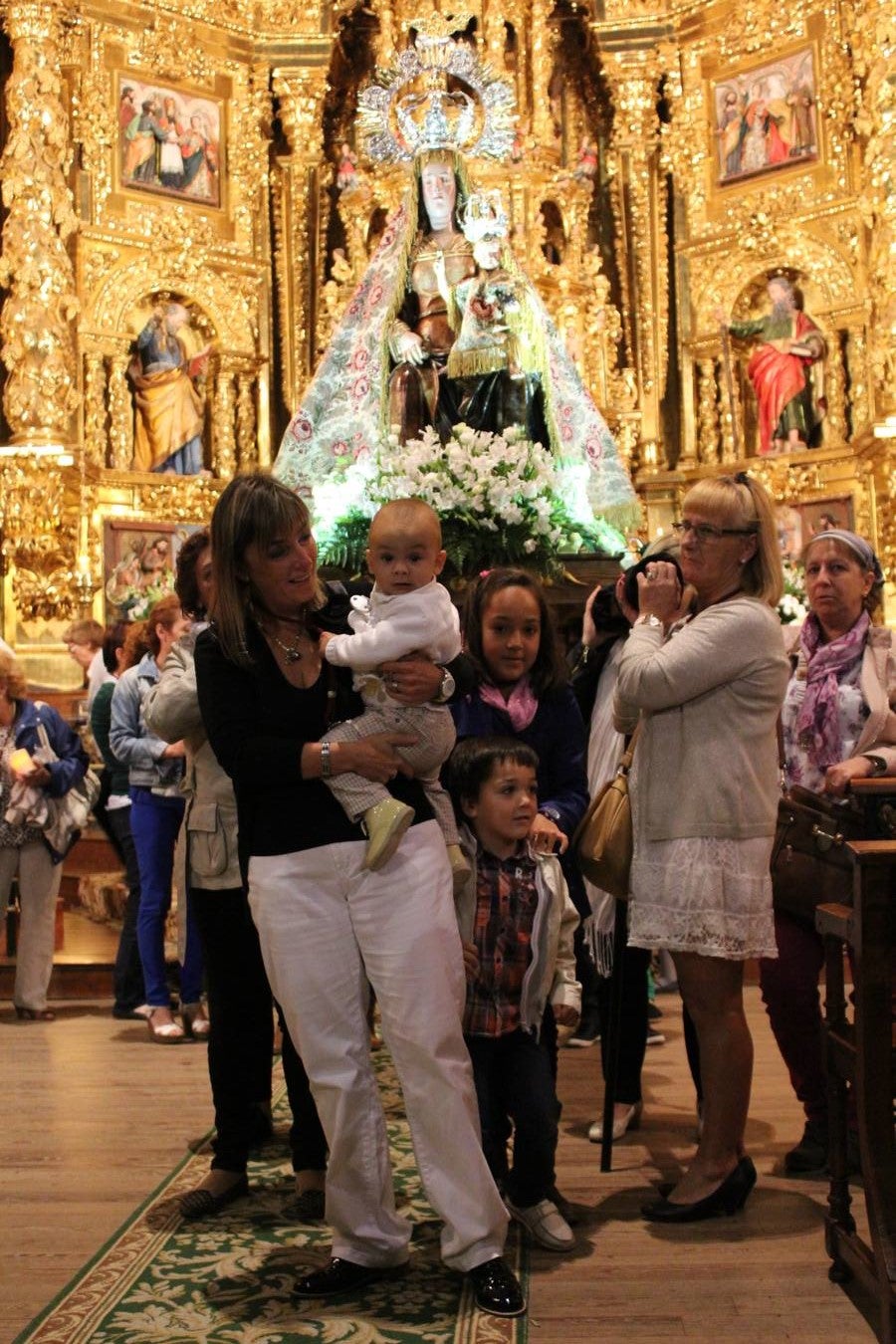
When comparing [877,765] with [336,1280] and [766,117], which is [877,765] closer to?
[336,1280]

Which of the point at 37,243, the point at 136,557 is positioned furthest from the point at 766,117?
the point at 136,557

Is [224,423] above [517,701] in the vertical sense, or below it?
above

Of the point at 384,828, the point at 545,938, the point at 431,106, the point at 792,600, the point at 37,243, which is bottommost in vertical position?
the point at 545,938


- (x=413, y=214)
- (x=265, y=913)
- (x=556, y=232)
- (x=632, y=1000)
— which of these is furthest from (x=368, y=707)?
(x=556, y=232)

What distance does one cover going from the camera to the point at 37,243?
41.1 feet

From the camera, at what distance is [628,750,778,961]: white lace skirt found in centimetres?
338

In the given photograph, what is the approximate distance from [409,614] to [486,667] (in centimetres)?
83

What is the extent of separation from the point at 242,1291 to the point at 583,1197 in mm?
988

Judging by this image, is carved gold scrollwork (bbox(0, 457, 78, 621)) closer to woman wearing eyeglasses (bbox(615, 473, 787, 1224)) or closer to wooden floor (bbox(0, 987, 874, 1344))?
wooden floor (bbox(0, 987, 874, 1344))

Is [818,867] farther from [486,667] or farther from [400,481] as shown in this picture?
[400,481]

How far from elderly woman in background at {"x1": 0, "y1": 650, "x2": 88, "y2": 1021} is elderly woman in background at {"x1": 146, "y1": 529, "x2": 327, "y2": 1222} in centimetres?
230

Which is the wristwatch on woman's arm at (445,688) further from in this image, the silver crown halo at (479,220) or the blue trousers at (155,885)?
the silver crown halo at (479,220)

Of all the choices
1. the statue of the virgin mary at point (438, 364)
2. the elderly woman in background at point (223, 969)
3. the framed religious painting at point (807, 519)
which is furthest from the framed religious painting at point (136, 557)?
the elderly woman in background at point (223, 969)

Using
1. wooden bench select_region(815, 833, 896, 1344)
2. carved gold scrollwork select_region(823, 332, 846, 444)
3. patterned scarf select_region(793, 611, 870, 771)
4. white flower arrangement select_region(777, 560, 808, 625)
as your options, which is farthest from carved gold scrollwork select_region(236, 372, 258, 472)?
wooden bench select_region(815, 833, 896, 1344)
